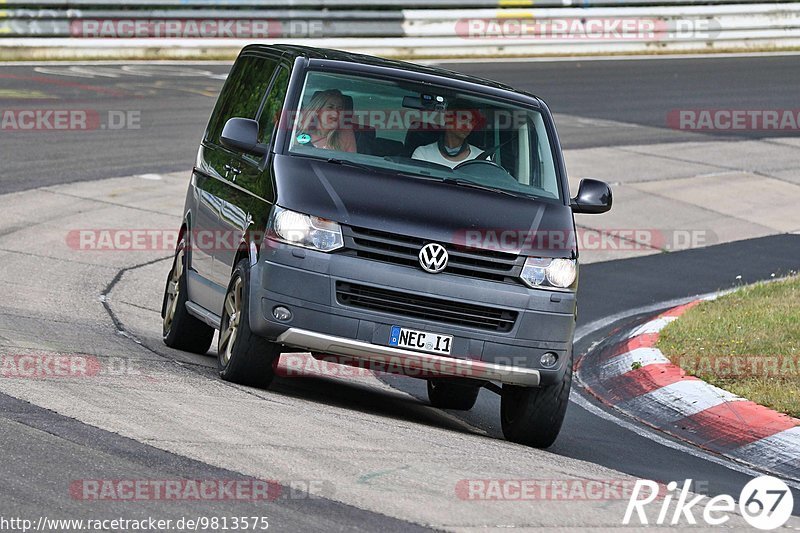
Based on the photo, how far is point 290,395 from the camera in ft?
27.7

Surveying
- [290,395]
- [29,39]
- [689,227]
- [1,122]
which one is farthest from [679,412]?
[29,39]

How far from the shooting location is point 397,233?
25.5ft

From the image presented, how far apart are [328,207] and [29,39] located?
64.0 ft

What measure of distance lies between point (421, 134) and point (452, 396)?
1874 millimetres

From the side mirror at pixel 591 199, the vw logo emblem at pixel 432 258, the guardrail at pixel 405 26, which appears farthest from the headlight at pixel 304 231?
the guardrail at pixel 405 26

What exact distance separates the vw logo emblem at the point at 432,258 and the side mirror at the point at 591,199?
1.33 metres

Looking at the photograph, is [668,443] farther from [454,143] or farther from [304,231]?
[304,231]

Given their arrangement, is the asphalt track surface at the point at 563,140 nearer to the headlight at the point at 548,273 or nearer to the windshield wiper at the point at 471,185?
the headlight at the point at 548,273

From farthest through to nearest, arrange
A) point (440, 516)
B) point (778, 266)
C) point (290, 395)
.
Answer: point (778, 266) < point (290, 395) < point (440, 516)

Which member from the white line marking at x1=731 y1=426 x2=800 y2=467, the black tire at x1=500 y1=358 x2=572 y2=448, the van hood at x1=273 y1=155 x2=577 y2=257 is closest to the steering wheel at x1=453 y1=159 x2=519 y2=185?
the van hood at x1=273 y1=155 x2=577 y2=257

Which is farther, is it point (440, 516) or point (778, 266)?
point (778, 266)

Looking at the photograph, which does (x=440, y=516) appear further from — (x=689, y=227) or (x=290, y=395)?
(x=689, y=227)

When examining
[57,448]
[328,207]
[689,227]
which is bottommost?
[689,227]

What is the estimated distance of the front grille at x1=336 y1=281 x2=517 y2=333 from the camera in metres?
7.79
